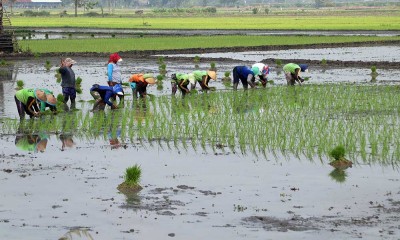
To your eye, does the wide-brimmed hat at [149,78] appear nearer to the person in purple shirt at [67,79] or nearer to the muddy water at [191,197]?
the person in purple shirt at [67,79]

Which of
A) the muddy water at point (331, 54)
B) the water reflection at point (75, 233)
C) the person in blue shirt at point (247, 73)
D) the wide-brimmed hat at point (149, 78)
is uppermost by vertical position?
the water reflection at point (75, 233)

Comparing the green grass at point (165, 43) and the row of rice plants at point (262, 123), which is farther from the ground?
the row of rice plants at point (262, 123)

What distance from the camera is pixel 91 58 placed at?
1678 inches

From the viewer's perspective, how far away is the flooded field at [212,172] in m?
10.6

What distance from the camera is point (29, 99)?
18906mm

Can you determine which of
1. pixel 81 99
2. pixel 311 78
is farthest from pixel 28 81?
pixel 311 78

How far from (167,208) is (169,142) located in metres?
5.37

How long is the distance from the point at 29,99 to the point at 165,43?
3423cm

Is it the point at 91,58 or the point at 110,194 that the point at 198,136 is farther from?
the point at 91,58

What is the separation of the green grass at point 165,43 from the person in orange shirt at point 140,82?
23.6 metres

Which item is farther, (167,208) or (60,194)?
(60,194)

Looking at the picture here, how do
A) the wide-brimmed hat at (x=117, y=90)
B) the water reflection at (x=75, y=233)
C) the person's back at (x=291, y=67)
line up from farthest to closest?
the person's back at (x=291, y=67) < the wide-brimmed hat at (x=117, y=90) < the water reflection at (x=75, y=233)

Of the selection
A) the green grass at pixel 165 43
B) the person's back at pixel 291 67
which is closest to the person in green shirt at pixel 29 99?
the person's back at pixel 291 67

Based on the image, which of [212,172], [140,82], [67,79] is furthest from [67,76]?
[212,172]
